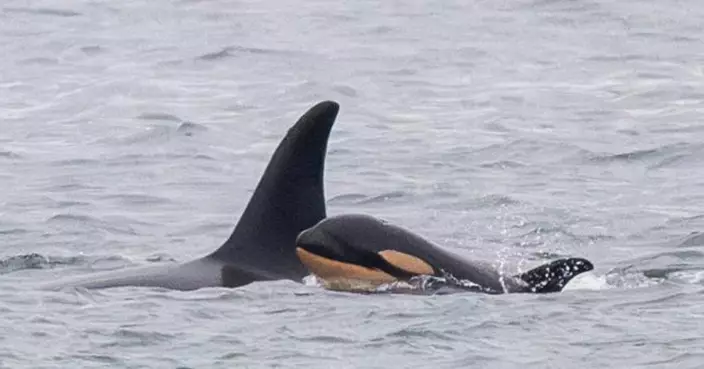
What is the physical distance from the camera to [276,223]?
14.9 metres

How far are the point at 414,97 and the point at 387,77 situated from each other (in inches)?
76.8

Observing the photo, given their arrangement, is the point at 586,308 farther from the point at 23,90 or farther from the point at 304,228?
the point at 23,90

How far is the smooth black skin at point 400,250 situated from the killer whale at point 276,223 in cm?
37

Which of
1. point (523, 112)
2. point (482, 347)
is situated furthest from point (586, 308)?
point (523, 112)

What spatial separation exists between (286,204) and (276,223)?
166 mm

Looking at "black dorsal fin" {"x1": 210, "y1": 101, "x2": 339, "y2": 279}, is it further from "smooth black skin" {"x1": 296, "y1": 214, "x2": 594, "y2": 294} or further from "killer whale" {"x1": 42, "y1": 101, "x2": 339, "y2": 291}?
"smooth black skin" {"x1": 296, "y1": 214, "x2": 594, "y2": 294}

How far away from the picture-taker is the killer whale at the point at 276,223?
14625 millimetres

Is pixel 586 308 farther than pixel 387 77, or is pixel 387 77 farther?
pixel 387 77

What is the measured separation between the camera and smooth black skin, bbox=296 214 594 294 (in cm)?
1429

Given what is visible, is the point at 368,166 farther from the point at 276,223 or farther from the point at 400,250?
the point at 400,250

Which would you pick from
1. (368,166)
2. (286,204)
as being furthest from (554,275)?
(368,166)

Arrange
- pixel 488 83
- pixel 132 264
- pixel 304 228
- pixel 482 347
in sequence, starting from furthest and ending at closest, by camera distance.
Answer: pixel 488 83 → pixel 132 264 → pixel 304 228 → pixel 482 347

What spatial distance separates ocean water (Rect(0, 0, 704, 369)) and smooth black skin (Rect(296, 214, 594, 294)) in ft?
0.64

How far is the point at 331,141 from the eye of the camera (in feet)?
75.4
